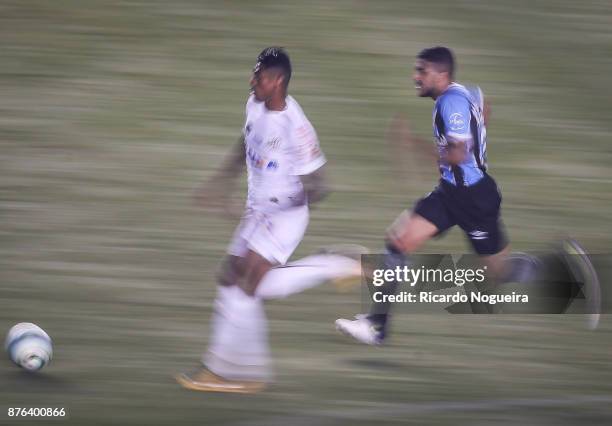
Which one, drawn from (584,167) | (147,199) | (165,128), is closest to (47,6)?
(165,128)

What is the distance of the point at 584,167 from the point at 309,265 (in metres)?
4.38

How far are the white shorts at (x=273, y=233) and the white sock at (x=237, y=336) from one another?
1.02 ft

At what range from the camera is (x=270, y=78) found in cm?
786

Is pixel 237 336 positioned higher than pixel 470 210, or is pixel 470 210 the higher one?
pixel 470 210

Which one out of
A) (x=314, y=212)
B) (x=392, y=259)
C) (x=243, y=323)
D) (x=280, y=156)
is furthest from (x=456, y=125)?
(x=314, y=212)

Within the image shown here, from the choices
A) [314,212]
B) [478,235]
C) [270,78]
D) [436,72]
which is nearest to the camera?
[270,78]

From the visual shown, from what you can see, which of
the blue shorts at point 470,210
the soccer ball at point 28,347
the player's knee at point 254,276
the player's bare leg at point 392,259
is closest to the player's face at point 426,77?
the blue shorts at point 470,210

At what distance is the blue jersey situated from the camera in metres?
8.05

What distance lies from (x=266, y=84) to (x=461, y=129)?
1.39 meters

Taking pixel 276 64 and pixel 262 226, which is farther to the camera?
pixel 276 64

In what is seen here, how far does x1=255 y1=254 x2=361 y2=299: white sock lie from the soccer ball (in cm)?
146

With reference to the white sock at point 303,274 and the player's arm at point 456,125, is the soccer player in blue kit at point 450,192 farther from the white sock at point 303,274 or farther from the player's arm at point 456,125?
the white sock at point 303,274

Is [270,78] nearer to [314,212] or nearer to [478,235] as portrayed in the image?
[478,235]

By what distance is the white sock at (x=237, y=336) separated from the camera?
25.3ft
